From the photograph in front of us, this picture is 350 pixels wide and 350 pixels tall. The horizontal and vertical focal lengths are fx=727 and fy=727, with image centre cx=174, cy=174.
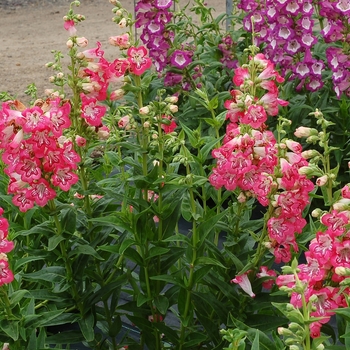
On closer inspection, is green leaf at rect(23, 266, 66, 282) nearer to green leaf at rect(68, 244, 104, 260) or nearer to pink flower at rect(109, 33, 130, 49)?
green leaf at rect(68, 244, 104, 260)

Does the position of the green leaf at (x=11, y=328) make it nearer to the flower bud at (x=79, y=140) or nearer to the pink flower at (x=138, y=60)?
the flower bud at (x=79, y=140)

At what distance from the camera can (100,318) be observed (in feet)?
10.00

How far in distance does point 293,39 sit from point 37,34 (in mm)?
8608

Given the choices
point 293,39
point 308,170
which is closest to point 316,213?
point 308,170

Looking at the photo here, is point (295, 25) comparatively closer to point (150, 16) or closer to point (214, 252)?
point (150, 16)

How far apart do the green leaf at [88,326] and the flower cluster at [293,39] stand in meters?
2.02

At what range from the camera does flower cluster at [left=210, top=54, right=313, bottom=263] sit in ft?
7.45

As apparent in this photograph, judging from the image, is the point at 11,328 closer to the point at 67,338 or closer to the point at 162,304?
the point at 67,338

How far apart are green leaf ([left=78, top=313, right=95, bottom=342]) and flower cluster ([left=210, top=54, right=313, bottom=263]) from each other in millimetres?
772

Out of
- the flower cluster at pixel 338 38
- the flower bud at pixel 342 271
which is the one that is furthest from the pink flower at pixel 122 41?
the flower cluster at pixel 338 38

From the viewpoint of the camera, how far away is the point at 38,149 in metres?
2.32

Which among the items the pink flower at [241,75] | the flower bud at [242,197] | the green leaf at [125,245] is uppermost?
the pink flower at [241,75]

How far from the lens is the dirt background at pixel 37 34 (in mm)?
9859

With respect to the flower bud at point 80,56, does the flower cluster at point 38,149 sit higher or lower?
lower
